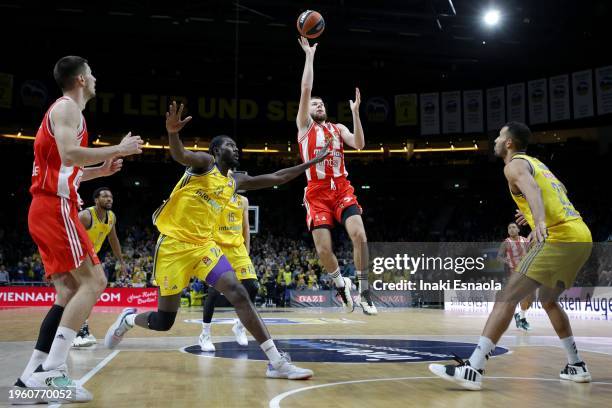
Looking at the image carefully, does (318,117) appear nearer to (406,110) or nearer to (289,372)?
(289,372)

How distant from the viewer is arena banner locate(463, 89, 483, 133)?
26516 mm

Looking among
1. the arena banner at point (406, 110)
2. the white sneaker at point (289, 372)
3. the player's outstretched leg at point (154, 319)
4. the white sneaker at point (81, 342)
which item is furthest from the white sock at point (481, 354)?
the arena banner at point (406, 110)

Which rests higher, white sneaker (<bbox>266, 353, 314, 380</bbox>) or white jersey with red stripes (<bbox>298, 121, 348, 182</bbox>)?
white jersey with red stripes (<bbox>298, 121, 348, 182</bbox>)

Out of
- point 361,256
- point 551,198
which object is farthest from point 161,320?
point 551,198

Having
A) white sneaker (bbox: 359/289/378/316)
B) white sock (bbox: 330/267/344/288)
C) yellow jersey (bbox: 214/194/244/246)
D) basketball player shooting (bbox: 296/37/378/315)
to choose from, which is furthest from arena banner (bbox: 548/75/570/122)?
yellow jersey (bbox: 214/194/244/246)

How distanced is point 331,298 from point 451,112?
36.2ft

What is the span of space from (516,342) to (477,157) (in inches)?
950

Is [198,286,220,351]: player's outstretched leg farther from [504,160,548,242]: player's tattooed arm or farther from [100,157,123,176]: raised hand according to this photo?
[504,160,548,242]: player's tattooed arm

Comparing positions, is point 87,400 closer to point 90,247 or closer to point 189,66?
point 90,247

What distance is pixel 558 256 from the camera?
201 inches

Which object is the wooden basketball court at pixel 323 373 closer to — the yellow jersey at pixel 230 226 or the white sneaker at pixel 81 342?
the white sneaker at pixel 81 342

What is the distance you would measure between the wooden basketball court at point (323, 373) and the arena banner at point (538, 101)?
1626 centimetres

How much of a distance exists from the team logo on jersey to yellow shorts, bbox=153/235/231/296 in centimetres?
165

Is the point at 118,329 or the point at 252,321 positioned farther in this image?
the point at 118,329
